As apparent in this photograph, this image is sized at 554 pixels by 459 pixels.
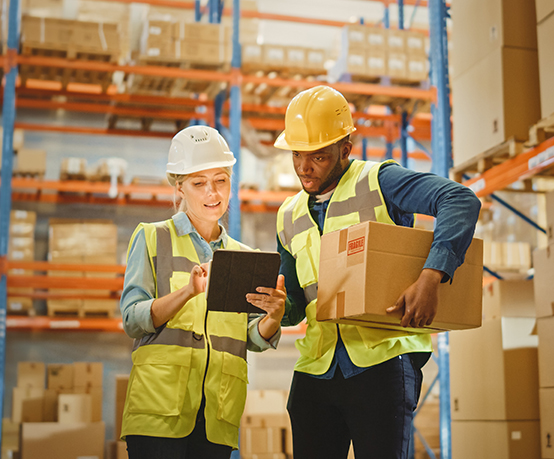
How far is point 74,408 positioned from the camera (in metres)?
7.92

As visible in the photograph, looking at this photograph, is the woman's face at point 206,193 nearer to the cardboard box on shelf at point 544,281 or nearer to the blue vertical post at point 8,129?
the cardboard box on shelf at point 544,281

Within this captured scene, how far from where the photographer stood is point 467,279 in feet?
7.88

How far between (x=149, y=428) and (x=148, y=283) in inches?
19.8

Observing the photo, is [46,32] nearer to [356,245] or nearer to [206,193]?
[206,193]

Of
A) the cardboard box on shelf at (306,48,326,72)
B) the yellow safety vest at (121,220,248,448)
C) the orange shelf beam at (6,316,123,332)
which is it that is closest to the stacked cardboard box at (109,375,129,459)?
the orange shelf beam at (6,316,123,332)

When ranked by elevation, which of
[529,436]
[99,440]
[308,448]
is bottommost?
[99,440]

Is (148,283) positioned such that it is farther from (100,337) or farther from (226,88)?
(100,337)

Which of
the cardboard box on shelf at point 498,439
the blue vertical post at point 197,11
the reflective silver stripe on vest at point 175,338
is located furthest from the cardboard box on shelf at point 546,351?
the blue vertical post at point 197,11

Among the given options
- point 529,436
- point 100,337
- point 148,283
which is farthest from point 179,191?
point 100,337

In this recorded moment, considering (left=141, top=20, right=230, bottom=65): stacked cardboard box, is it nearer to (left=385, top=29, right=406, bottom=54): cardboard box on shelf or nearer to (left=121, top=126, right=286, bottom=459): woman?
(left=385, top=29, right=406, bottom=54): cardboard box on shelf

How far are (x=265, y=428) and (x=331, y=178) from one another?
22.3ft

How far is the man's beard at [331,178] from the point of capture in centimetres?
265

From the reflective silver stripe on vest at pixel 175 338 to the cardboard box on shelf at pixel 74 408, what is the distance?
19.5 ft

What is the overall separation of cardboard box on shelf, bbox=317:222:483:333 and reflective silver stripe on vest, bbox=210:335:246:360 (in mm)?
335
